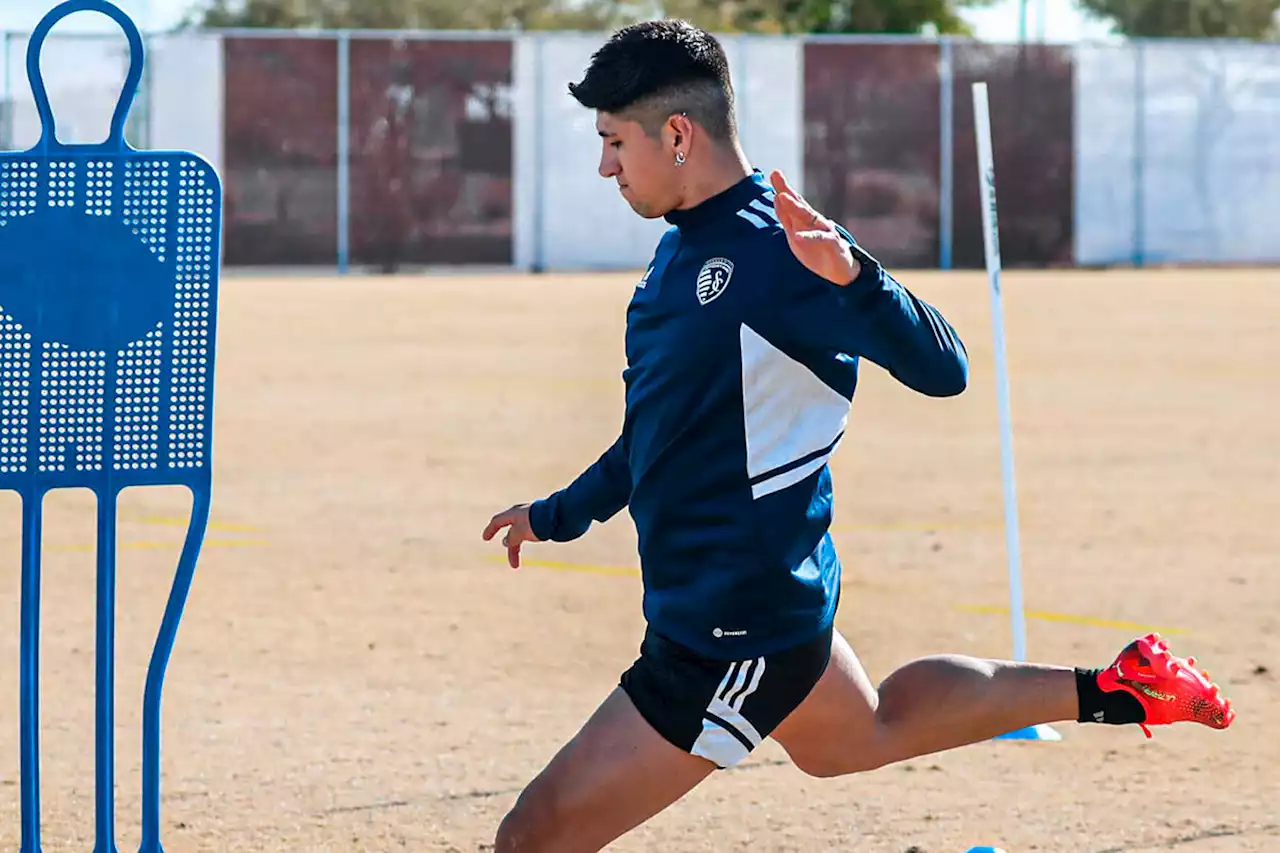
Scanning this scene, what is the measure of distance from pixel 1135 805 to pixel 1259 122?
3632 cm

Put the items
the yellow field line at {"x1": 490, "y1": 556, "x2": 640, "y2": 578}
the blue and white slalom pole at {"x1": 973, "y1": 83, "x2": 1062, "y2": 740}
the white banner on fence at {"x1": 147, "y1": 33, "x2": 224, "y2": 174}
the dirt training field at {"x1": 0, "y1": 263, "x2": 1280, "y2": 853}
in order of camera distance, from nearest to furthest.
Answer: the dirt training field at {"x1": 0, "y1": 263, "x2": 1280, "y2": 853} → the blue and white slalom pole at {"x1": 973, "y1": 83, "x2": 1062, "y2": 740} → the yellow field line at {"x1": 490, "y1": 556, "x2": 640, "y2": 578} → the white banner on fence at {"x1": 147, "y1": 33, "x2": 224, "y2": 174}

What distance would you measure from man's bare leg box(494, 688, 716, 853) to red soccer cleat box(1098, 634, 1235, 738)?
1.05 meters

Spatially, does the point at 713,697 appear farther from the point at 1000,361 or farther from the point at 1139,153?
the point at 1139,153

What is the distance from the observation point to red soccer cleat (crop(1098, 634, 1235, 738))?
15.9 feet

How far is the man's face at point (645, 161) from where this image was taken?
427cm

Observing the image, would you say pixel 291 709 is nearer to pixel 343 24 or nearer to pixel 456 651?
pixel 456 651

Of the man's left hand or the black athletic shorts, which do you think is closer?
the man's left hand

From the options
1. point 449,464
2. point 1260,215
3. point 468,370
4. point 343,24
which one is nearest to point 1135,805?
point 449,464

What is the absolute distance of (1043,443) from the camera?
14.5 meters

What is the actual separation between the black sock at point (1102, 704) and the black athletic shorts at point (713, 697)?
2.74ft

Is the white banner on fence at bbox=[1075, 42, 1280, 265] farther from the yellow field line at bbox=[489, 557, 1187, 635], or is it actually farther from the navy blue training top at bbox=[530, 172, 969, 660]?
the navy blue training top at bbox=[530, 172, 969, 660]

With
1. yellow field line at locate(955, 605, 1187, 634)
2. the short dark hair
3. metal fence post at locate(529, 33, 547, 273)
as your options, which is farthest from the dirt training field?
metal fence post at locate(529, 33, 547, 273)

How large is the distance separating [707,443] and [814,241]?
0.50 m

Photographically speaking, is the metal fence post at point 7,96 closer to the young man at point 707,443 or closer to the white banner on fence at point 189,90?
the white banner on fence at point 189,90
